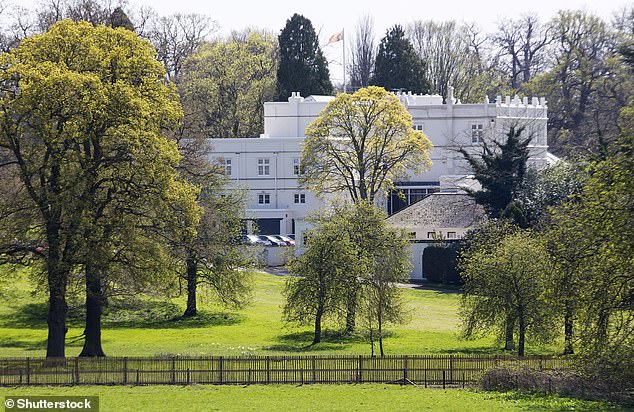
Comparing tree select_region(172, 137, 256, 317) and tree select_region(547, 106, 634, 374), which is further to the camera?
tree select_region(172, 137, 256, 317)

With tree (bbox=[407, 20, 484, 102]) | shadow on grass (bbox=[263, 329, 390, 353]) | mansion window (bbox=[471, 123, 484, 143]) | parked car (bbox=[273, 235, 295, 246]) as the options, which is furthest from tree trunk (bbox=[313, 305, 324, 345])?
tree (bbox=[407, 20, 484, 102])

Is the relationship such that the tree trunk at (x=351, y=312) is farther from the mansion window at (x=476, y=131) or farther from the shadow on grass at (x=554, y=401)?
the mansion window at (x=476, y=131)

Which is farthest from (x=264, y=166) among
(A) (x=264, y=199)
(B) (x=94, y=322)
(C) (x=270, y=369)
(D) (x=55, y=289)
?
(C) (x=270, y=369)

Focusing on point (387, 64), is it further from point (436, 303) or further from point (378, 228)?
point (378, 228)

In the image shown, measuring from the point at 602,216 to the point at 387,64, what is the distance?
264 ft

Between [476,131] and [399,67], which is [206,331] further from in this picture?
[399,67]

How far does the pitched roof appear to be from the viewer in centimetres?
7500

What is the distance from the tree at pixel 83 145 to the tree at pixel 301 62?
209 feet

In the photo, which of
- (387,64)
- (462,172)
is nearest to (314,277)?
(462,172)

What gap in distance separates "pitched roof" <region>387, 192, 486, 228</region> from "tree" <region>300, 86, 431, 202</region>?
6.02 metres

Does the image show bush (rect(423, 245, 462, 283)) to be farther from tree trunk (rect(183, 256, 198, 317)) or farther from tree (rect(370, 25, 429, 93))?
tree (rect(370, 25, 429, 93))

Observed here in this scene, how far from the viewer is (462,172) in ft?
301

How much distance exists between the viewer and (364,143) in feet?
233

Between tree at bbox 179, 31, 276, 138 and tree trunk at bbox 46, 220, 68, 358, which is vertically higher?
tree at bbox 179, 31, 276, 138
